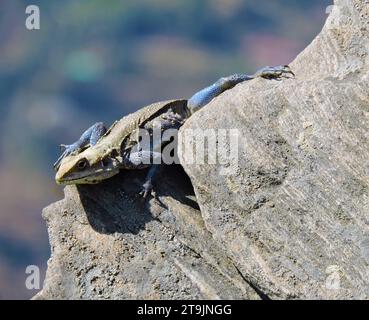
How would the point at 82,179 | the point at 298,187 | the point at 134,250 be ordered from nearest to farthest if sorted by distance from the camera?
the point at 298,187 < the point at 134,250 < the point at 82,179

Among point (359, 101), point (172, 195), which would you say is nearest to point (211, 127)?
point (172, 195)

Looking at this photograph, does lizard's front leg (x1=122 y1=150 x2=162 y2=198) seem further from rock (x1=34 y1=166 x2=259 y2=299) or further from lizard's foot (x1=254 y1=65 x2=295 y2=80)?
lizard's foot (x1=254 y1=65 x2=295 y2=80)

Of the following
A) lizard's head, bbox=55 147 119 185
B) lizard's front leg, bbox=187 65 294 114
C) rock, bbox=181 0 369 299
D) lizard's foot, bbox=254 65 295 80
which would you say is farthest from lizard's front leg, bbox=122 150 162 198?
lizard's foot, bbox=254 65 295 80

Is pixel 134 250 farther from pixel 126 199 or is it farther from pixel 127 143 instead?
pixel 127 143

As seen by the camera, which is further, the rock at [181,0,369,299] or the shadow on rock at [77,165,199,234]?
the shadow on rock at [77,165,199,234]

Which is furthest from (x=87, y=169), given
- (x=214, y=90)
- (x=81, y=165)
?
(x=214, y=90)

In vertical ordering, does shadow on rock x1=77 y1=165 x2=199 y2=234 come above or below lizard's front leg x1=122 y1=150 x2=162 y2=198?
below

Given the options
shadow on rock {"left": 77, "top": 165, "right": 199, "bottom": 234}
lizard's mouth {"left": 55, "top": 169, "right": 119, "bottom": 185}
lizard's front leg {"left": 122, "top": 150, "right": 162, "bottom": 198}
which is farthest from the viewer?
lizard's front leg {"left": 122, "top": 150, "right": 162, "bottom": 198}
